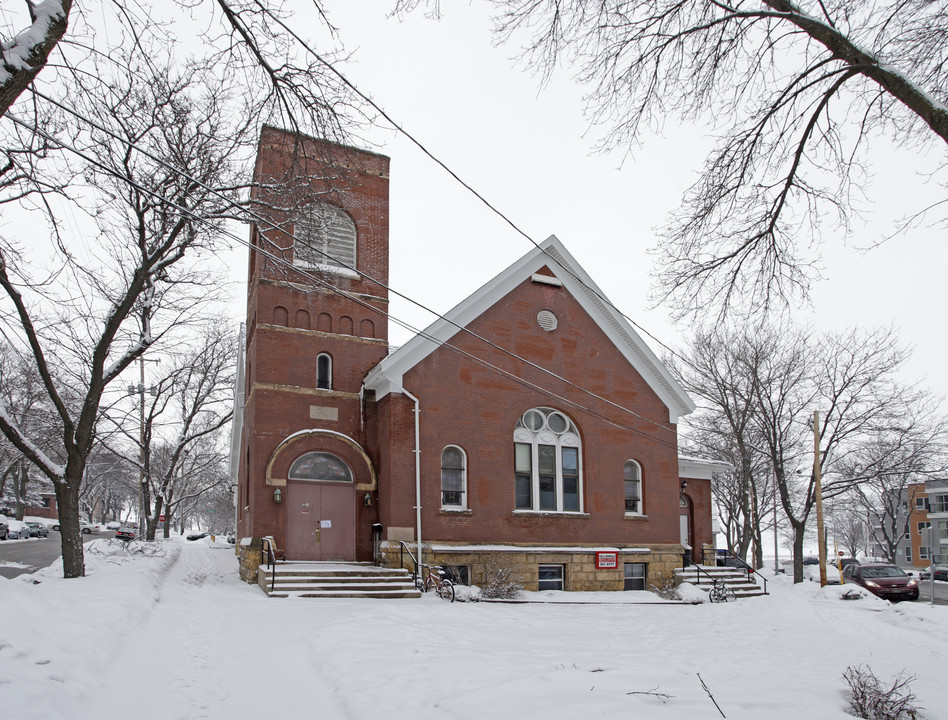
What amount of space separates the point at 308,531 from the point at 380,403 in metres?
3.87

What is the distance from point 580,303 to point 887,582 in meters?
16.0

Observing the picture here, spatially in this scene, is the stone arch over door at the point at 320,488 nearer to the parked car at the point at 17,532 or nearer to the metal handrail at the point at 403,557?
the metal handrail at the point at 403,557

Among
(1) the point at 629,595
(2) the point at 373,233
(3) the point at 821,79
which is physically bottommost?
(1) the point at 629,595

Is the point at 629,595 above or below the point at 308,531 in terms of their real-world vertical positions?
below

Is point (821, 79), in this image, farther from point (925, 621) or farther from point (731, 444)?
point (731, 444)

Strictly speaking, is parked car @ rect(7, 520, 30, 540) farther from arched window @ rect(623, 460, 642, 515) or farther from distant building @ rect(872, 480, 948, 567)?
distant building @ rect(872, 480, 948, 567)

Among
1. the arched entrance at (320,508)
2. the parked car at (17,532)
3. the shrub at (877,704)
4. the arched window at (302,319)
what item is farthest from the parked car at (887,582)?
the parked car at (17,532)

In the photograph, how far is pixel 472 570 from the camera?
774 inches

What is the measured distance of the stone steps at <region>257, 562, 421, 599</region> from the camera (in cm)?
1652

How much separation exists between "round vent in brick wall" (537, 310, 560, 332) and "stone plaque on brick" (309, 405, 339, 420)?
648cm

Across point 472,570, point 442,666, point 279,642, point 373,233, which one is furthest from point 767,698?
point 373,233

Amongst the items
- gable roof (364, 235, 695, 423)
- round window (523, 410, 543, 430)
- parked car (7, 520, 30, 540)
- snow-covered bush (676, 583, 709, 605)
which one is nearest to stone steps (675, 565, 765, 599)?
snow-covered bush (676, 583, 709, 605)

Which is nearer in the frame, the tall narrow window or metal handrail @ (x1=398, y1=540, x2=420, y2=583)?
metal handrail @ (x1=398, y1=540, x2=420, y2=583)

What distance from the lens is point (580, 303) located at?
75.8ft
